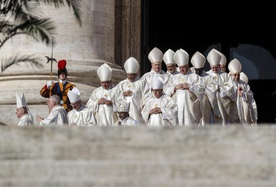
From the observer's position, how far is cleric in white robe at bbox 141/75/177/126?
16.8m

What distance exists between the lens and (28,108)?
58.4ft

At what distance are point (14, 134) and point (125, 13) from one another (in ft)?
38.9

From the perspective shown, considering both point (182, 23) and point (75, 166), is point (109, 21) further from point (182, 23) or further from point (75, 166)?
point (75, 166)

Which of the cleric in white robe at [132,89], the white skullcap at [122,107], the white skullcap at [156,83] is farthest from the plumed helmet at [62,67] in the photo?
the white skullcap at [156,83]

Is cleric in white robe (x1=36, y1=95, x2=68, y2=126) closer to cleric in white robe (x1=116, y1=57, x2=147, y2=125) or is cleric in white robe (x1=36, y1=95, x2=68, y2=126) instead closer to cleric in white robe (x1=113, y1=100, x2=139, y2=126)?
cleric in white robe (x1=113, y1=100, x2=139, y2=126)

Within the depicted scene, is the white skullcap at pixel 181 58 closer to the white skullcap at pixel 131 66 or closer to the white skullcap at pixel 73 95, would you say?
the white skullcap at pixel 131 66

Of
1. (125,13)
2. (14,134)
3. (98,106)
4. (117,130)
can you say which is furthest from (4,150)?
(125,13)

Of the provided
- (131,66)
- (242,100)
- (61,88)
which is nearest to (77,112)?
(61,88)

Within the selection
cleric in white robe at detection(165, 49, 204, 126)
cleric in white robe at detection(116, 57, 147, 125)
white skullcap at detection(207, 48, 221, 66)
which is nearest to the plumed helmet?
cleric in white robe at detection(116, 57, 147, 125)

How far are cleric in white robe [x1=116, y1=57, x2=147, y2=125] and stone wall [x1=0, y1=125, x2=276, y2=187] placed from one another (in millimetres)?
7859

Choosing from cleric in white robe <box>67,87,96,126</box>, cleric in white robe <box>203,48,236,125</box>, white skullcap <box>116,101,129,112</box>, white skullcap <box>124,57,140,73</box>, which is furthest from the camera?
cleric in white robe <box>203,48,236,125</box>

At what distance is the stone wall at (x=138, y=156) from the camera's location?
943cm

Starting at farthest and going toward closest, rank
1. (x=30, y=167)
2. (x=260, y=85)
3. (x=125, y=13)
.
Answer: (x=260, y=85)
(x=125, y=13)
(x=30, y=167)

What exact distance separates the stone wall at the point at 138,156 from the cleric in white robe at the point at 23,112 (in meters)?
6.90
